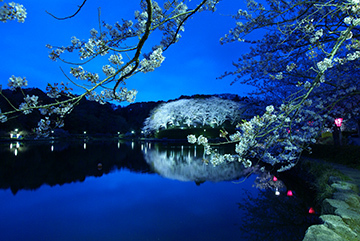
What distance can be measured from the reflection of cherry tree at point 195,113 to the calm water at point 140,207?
26.7 meters

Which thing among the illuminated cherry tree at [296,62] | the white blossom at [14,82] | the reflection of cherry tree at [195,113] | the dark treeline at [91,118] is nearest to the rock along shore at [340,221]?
the illuminated cherry tree at [296,62]

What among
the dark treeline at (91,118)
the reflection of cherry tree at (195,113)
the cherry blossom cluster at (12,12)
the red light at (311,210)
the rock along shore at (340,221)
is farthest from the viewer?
the reflection of cherry tree at (195,113)

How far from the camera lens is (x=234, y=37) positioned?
533 centimetres

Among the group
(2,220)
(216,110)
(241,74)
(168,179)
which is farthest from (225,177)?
(216,110)

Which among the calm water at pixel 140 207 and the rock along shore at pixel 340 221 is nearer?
the rock along shore at pixel 340 221

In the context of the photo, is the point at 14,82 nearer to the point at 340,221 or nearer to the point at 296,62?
the point at 340,221

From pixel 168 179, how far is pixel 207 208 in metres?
4.57

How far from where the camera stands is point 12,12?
2.22 metres

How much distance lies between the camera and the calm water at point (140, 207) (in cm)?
561

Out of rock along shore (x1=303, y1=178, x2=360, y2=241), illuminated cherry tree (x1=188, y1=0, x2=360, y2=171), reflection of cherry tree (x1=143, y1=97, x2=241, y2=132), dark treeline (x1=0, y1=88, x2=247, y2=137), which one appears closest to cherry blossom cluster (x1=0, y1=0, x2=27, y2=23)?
illuminated cherry tree (x1=188, y1=0, x2=360, y2=171)

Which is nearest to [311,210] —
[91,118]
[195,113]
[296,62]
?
[296,62]

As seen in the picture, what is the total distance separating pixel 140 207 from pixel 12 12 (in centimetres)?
698

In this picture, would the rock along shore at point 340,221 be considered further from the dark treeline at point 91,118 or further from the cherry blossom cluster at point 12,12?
the dark treeline at point 91,118

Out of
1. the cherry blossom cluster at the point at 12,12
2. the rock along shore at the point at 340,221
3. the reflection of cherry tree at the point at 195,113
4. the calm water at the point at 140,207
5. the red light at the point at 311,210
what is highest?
the reflection of cherry tree at the point at 195,113
